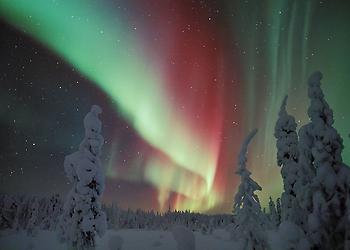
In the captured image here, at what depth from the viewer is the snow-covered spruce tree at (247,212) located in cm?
2442

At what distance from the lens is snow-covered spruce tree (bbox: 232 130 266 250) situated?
24.4 m

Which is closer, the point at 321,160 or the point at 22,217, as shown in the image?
the point at 321,160

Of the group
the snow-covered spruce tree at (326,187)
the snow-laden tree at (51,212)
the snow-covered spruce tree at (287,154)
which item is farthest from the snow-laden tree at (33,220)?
the snow-covered spruce tree at (326,187)

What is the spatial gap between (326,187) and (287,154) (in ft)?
22.0

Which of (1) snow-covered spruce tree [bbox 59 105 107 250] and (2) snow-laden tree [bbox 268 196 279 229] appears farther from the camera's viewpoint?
(2) snow-laden tree [bbox 268 196 279 229]

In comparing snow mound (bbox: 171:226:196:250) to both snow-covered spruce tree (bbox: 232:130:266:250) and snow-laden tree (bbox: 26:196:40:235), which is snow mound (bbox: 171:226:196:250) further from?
snow-laden tree (bbox: 26:196:40:235)

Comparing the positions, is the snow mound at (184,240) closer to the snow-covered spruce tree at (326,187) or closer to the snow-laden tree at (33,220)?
the snow-covered spruce tree at (326,187)

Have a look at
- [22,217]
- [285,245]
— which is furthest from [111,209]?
[285,245]

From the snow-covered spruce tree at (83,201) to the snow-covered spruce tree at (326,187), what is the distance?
12.4 metres

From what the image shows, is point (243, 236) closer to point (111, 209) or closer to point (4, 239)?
point (4, 239)

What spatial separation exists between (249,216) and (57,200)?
83.6m

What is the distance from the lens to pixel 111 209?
107 m

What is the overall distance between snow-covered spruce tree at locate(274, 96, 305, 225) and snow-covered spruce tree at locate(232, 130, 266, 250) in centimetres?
219

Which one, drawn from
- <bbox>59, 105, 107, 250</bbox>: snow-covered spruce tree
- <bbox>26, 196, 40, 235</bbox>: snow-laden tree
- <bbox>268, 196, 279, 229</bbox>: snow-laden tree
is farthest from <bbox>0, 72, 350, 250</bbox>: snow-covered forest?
<bbox>26, 196, 40, 235</bbox>: snow-laden tree
